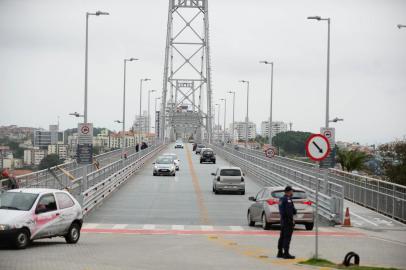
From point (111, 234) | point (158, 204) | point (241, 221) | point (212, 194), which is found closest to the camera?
point (111, 234)

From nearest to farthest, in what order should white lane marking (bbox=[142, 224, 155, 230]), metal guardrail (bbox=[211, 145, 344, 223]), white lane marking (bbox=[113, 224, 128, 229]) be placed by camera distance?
white lane marking (bbox=[142, 224, 155, 230]) < white lane marking (bbox=[113, 224, 128, 229]) < metal guardrail (bbox=[211, 145, 344, 223])

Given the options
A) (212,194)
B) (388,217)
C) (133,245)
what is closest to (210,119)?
(212,194)

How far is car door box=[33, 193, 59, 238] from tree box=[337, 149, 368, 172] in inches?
1554

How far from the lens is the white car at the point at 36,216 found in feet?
59.8

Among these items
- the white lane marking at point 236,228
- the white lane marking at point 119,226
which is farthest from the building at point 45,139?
the white lane marking at point 236,228

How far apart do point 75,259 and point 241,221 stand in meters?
14.3

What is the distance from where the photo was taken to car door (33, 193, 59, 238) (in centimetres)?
1921

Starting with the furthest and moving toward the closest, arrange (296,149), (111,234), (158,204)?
(296,149) → (158,204) → (111,234)

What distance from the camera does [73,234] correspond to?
20859mm

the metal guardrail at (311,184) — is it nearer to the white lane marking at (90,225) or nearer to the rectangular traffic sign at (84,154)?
the white lane marking at (90,225)

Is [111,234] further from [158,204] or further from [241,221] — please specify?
[158,204]

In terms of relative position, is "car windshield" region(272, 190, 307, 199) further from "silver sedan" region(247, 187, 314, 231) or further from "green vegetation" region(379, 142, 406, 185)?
"green vegetation" region(379, 142, 406, 185)

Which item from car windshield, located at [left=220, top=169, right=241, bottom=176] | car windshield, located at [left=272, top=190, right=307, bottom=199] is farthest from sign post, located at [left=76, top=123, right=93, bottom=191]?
car windshield, located at [left=272, top=190, right=307, bottom=199]

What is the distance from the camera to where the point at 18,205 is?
63.1 ft
